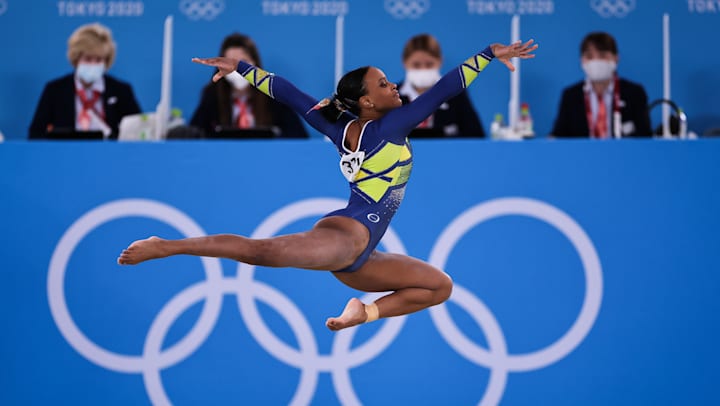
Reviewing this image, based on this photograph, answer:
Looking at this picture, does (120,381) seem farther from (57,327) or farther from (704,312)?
(704,312)

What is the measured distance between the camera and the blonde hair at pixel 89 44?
8.62m

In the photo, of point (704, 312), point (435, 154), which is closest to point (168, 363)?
point (435, 154)

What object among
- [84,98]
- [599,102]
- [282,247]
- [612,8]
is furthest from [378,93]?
[612,8]

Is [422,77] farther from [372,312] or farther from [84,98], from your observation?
[372,312]

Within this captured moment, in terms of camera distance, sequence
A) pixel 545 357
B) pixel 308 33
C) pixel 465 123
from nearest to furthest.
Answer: pixel 545 357
pixel 465 123
pixel 308 33

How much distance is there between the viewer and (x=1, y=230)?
284 inches

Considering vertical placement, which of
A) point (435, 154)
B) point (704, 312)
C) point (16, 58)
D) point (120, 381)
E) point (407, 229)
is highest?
point (16, 58)

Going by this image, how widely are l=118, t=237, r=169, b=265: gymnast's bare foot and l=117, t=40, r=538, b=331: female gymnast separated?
0.55m

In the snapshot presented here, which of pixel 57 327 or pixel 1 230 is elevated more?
pixel 1 230

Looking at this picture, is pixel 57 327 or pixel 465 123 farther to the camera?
pixel 465 123

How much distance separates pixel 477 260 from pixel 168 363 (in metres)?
2.33

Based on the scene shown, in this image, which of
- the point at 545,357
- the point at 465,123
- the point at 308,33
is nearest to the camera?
the point at 545,357

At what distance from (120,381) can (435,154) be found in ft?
9.10

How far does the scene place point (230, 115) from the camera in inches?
329
